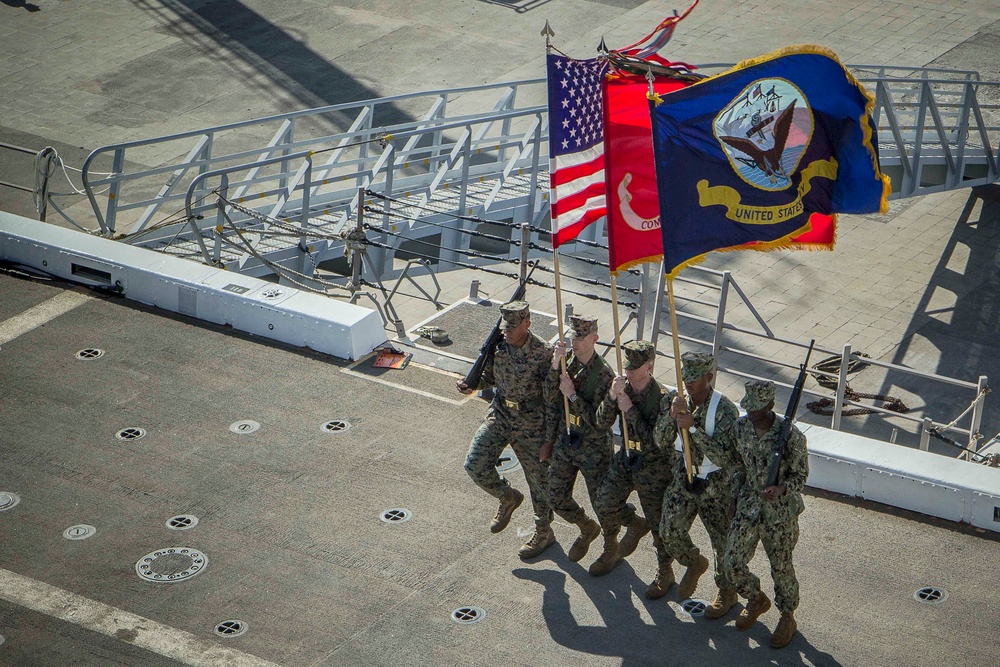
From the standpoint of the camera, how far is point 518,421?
9.52 m

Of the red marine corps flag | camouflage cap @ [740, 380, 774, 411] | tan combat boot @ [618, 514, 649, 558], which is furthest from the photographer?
tan combat boot @ [618, 514, 649, 558]

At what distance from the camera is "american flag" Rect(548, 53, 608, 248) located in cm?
912

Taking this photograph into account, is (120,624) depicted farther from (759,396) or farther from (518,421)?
(759,396)

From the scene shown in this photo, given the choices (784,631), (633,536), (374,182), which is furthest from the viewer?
(374,182)

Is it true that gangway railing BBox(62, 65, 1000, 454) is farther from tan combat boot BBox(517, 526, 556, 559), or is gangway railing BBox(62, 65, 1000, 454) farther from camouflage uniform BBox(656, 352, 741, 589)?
camouflage uniform BBox(656, 352, 741, 589)

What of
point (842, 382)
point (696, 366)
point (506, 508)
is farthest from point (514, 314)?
point (842, 382)

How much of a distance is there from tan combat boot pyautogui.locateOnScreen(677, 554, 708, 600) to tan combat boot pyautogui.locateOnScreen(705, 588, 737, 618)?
0.18 m

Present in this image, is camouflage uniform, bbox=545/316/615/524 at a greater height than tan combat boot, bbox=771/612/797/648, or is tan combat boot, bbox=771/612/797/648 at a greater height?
camouflage uniform, bbox=545/316/615/524

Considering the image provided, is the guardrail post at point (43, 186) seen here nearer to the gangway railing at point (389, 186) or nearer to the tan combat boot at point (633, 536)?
the gangway railing at point (389, 186)

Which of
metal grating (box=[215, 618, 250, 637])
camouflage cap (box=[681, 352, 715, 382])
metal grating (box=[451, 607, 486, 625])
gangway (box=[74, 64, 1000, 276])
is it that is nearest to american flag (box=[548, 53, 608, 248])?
camouflage cap (box=[681, 352, 715, 382])

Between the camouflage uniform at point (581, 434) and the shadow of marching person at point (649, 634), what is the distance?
622 mm

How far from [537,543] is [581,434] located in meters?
1.04

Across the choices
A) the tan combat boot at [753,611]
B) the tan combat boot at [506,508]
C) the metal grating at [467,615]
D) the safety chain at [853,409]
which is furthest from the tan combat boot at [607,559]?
the safety chain at [853,409]

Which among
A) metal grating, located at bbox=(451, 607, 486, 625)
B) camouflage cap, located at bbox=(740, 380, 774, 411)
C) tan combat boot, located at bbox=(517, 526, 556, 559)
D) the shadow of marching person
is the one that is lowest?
metal grating, located at bbox=(451, 607, 486, 625)
